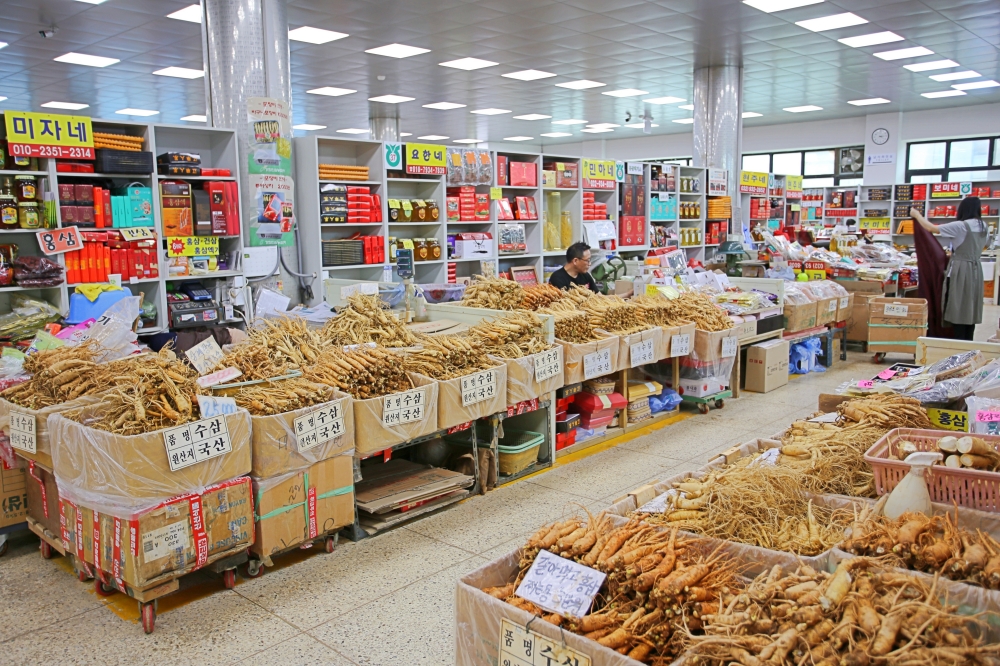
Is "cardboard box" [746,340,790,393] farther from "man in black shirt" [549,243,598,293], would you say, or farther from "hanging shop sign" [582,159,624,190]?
"hanging shop sign" [582,159,624,190]

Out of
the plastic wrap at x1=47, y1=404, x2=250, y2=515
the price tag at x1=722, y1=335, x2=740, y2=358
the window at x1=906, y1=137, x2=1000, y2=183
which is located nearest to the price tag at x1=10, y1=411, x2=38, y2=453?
the plastic wrap at x1=47, y1=404, x2=250, y2=515

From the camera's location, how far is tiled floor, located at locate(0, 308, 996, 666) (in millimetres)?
2836

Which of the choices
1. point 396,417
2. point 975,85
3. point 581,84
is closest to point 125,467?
point 396,417

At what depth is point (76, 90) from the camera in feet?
40.6

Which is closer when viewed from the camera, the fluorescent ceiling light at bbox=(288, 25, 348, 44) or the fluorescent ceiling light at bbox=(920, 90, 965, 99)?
the fluorescent ceiling light at bbox=(288, 25, 348, 44)

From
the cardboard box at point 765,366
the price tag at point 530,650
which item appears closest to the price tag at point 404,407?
the price tag at point 530,650

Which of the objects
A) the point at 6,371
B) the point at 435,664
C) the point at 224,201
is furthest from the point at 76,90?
the point at 435,664

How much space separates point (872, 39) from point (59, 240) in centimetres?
975

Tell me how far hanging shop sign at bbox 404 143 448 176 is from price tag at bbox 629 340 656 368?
3.15 meters

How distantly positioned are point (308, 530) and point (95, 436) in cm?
104

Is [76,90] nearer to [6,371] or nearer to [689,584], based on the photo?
[6,371]

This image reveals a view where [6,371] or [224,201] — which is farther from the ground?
[224,201]

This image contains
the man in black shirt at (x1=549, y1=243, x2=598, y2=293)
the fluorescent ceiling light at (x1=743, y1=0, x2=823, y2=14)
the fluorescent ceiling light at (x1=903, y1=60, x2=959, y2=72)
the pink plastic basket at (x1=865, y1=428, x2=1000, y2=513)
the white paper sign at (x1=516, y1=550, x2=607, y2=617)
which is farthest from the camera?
the fluorescent ceiling light at (x1=903, y1=60, x2=959, y2=72)

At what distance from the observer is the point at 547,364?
4773 millimetres
